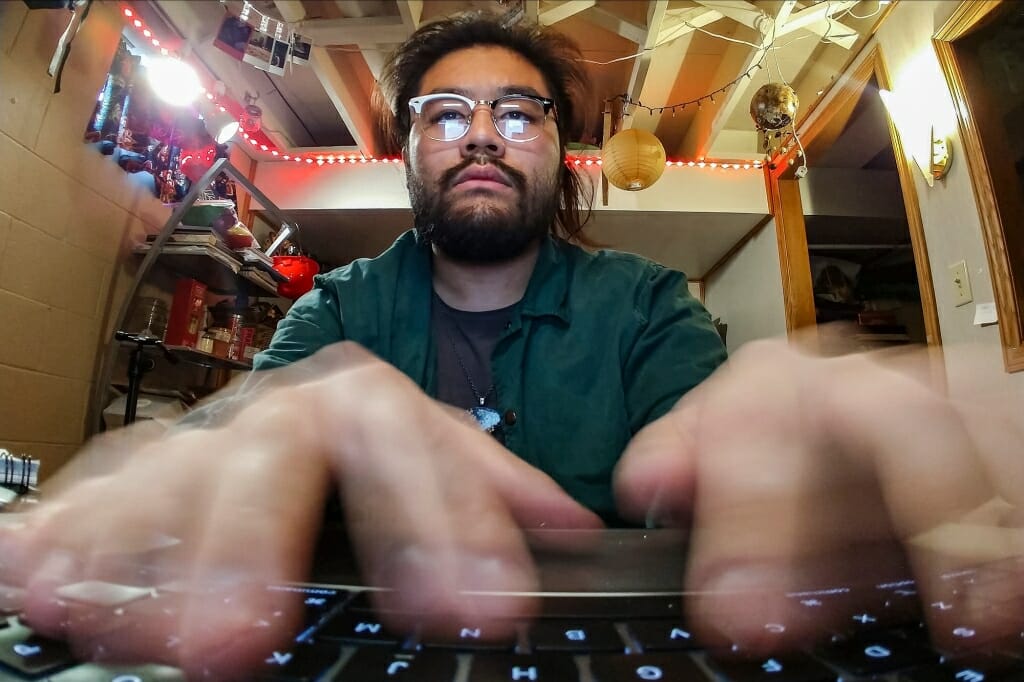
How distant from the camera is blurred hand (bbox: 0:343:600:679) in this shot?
20 centimetres

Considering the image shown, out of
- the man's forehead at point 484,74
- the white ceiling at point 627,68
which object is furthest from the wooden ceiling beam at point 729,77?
the man's forehead at point 484,74

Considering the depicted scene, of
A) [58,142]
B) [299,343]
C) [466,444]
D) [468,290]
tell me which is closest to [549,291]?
[468,290]

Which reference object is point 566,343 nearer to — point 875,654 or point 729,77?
point 875,654

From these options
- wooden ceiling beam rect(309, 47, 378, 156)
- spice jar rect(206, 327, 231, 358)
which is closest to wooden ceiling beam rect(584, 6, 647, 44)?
wooden ceiling beam rect(309, 47, 378, 156)

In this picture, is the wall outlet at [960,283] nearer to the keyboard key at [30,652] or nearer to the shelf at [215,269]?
the keyboard key at [30,652]

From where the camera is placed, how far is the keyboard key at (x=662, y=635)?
7.8 inches

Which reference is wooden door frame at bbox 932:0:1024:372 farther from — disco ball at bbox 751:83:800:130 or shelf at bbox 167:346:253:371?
shelf at bbox 167:346:253:371

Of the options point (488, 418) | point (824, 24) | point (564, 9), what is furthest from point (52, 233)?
point (824, 24)

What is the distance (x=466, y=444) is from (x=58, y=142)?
185 cm

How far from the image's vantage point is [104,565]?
243 mm

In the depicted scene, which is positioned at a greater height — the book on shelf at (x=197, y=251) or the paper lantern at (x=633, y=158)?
the paper lantern at (x=633, y=158)

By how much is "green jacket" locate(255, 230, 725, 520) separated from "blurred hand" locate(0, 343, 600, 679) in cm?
41

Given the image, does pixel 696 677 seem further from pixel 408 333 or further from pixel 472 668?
pixel 408 333

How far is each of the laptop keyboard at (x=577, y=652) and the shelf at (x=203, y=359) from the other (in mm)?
1856
